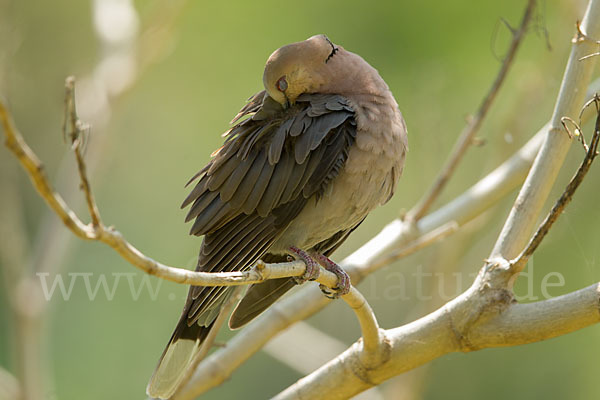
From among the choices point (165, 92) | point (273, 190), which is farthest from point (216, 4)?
point (273, 190)

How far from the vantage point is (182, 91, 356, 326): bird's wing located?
3250 mm

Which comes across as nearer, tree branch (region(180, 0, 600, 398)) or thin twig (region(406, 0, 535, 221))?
tree branch (region(180, 0, 600, 398))

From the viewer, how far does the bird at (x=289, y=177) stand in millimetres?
3270

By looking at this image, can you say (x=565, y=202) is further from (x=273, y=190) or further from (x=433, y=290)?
(x=433, y=290)

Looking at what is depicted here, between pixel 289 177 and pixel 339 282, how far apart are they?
1.84ft

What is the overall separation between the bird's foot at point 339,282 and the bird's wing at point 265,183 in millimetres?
321

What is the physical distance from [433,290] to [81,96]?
3089mm

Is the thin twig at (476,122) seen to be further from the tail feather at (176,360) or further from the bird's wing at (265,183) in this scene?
the tail feather at (176,360)

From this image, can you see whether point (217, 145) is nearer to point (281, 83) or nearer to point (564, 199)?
point (281, 83)

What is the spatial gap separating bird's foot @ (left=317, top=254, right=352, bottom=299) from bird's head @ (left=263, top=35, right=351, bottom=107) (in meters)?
0.81

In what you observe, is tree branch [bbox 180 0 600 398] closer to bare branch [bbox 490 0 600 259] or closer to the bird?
bare branch [bbox 490 0 600 259]
